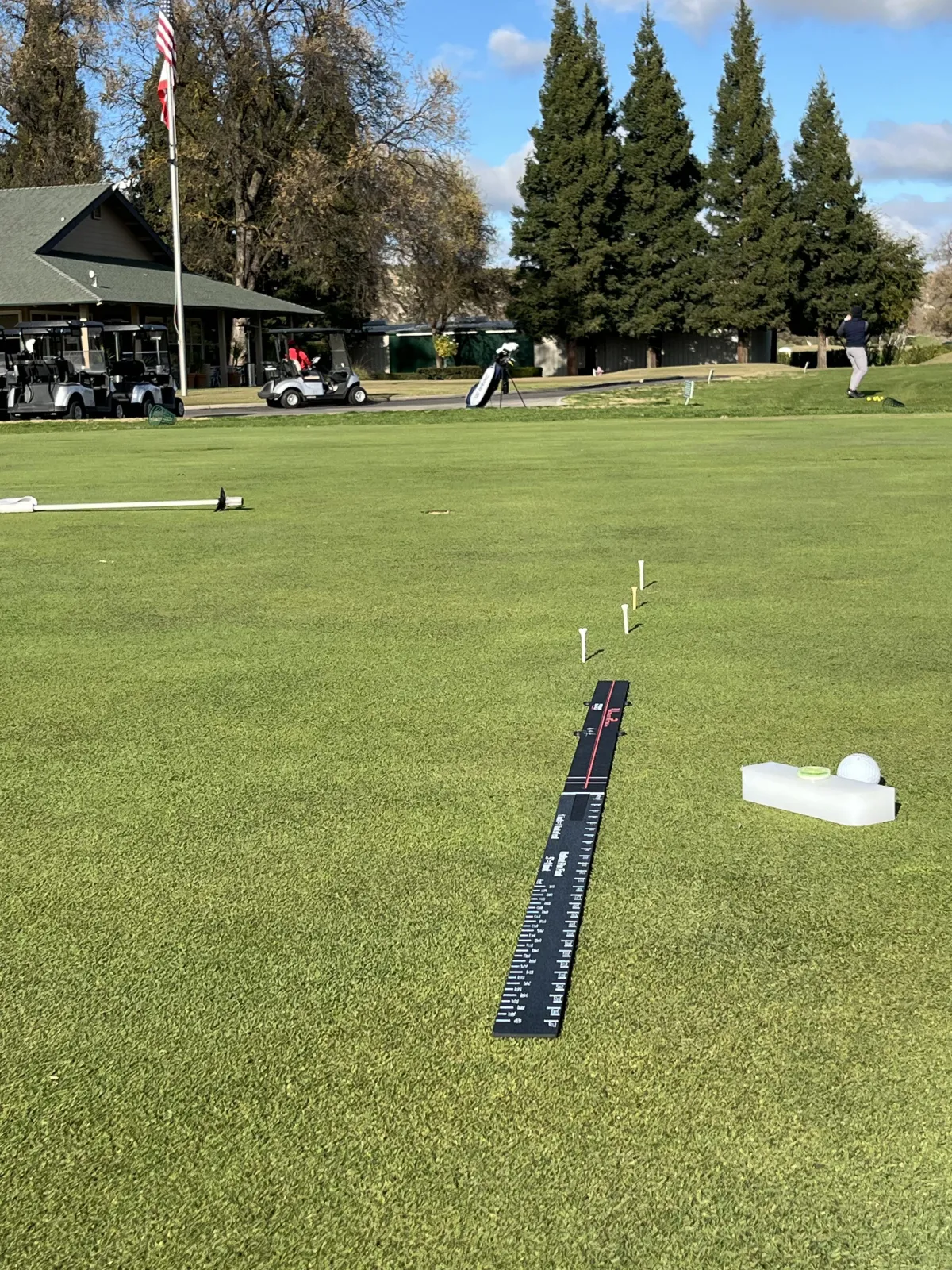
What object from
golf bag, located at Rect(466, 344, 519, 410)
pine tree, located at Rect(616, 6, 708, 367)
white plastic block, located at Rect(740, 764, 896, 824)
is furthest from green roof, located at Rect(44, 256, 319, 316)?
white plastic block, located at Rect(740, 764, 896, 824)

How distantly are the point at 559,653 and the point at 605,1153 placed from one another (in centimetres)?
427

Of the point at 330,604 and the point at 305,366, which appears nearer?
the point at 330,604

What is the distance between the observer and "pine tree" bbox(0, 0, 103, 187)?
2667 inches

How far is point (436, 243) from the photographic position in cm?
6181

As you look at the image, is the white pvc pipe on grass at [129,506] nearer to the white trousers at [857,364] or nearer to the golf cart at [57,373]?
the white trousers at [857,364]

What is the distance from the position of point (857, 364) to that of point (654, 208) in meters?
46.7

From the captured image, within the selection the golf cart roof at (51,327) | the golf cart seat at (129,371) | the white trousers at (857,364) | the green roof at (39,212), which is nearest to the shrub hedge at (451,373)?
the green roof at (39,212)

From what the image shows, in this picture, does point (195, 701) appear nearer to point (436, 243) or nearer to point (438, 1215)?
point (438, 1215)

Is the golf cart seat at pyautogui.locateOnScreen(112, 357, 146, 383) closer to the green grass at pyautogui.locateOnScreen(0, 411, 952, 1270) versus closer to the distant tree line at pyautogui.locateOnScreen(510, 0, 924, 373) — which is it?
the green grass at pyautogui.locateOnScreen(0, 411, 952, 1270)

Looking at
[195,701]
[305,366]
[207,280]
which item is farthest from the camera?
[207,280]

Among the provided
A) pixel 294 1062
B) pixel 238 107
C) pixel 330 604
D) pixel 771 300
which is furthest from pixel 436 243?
pixel 294 1062

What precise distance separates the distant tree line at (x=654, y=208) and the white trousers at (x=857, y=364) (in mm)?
43597

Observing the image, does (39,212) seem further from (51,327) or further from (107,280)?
(51,327)

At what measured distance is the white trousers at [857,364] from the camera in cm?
3105
